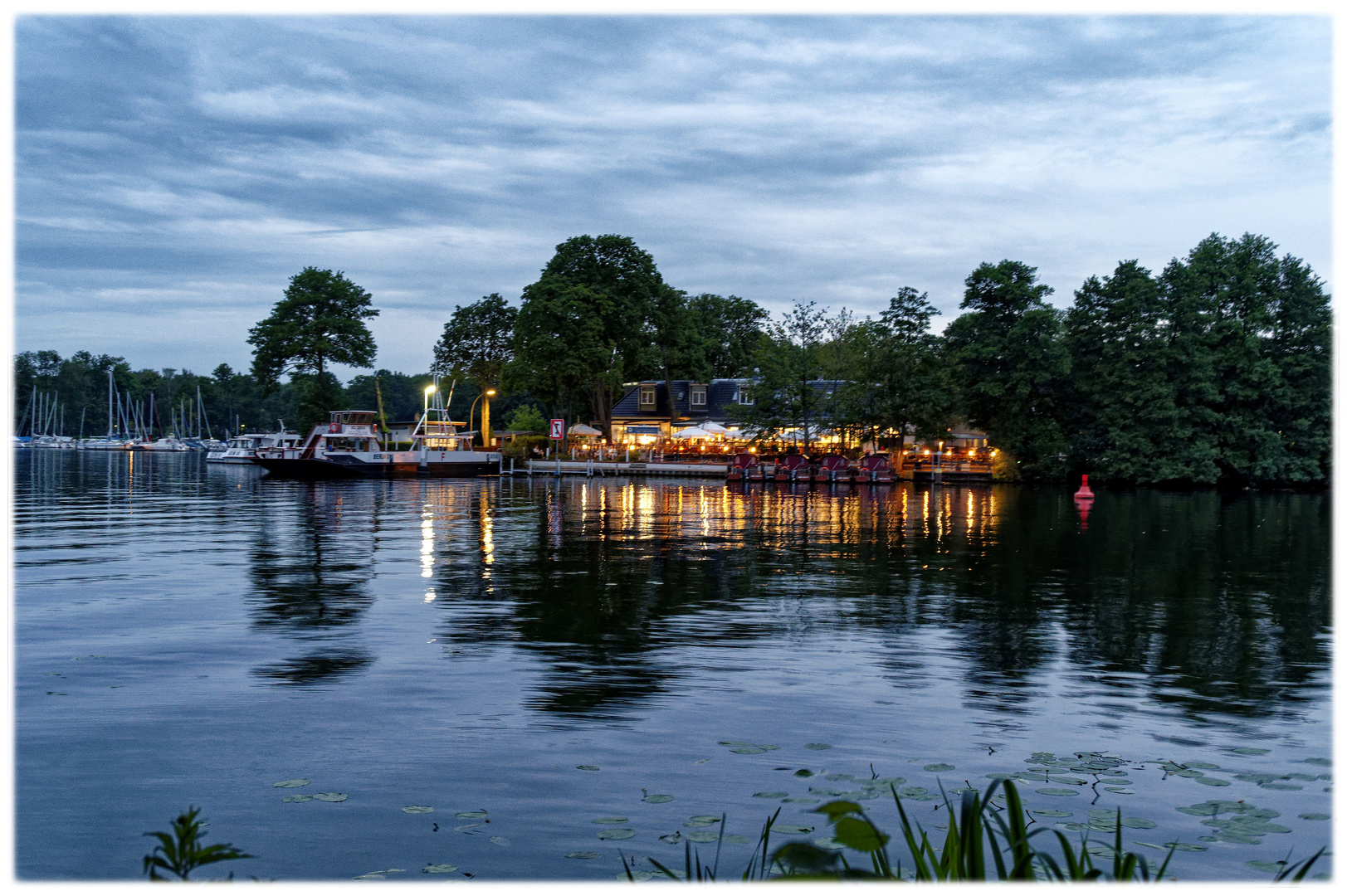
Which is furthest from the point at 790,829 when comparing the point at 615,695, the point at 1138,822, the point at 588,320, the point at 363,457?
the point at 588,320

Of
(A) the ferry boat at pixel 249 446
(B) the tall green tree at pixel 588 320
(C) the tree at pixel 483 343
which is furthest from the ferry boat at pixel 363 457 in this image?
(C) the tree at pixel 483 343

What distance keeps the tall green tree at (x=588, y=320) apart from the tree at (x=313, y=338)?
17515 mm

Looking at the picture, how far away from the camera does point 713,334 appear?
10475 centimetres

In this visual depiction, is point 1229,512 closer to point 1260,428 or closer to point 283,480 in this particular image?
point 1260,428

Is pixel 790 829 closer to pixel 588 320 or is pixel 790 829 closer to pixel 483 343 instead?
pixel 588 320

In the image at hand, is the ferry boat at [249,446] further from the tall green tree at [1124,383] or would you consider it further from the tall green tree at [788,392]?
the tall green tree at [1124,383]

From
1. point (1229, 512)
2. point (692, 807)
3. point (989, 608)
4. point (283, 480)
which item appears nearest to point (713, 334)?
point (283, 480)

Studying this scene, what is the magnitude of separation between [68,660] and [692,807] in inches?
361

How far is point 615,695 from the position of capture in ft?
37.5

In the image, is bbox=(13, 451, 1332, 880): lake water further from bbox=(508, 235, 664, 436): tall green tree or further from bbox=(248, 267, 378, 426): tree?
bbox=(248, 267, 378, 426): tree

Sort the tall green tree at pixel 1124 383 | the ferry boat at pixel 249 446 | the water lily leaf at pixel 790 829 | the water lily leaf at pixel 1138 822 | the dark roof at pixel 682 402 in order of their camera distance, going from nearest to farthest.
→ the water lily leaf at pixel 790 829 < the water lily leaf at pixel 1138 822 < the tall green tree at pixel 1124 383 < the ferry boat at pixel 249 446 < the dark roof at pixel 682 402

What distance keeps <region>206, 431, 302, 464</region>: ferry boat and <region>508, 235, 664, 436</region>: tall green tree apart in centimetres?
2116

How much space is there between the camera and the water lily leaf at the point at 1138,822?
7.63 metres

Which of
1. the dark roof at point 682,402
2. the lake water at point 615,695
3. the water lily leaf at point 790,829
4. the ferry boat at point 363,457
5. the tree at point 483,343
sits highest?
the tree at point 483,343
